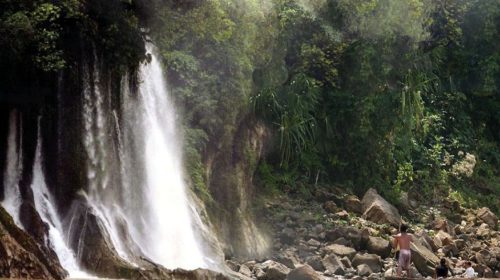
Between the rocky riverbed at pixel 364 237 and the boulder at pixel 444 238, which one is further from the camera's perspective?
the boulder at pixel 444 238

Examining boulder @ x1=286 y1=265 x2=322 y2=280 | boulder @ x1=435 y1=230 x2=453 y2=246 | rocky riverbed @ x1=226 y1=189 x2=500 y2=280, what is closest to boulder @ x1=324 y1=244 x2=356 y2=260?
rocky riverbed @ x1=226 y1=189 x2=500 y2=280

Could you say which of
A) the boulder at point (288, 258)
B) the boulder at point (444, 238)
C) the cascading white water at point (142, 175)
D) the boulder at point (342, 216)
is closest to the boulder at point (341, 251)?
the boulder at point (288, 258)

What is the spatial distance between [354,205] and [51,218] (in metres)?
13.3

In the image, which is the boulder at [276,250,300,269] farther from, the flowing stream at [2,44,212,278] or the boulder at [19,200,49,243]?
the boulder at [19,200,49,243]

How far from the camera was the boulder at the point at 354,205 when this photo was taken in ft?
94.3

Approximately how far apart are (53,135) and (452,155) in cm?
2018

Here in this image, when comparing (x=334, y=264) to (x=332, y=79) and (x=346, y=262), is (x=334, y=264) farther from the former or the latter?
(x=332, y=79)

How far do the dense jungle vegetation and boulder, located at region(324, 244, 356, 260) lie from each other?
4.13m

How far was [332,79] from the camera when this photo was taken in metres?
31.1

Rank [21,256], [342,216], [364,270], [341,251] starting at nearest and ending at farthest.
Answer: [21,256], [364,270], [341,251], [342,216]

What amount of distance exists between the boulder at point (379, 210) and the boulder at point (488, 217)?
329 cm

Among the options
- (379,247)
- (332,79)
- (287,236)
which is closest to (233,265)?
(287,236)

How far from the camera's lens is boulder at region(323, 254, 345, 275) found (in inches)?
926

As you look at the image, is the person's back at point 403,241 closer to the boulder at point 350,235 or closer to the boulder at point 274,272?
the boulder at point 274,272
